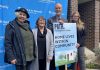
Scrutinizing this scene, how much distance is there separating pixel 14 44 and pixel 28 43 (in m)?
0.35

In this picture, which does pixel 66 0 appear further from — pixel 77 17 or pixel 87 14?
pixel 87 14

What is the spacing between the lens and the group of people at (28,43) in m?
6.71

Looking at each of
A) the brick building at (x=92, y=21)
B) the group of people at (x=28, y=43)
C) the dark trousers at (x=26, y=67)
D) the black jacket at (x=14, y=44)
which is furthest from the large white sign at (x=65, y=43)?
the brick building at (x=92, y=21)

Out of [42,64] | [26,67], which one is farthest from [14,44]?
[42,64]

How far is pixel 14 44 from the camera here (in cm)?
672

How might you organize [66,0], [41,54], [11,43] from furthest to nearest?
1. [66,0]
2. [41,54]
3. [11,43]

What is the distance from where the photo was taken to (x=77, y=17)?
8.56m

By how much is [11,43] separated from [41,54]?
1.00 metres

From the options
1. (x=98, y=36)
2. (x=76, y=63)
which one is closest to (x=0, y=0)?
(x=76, y=63)

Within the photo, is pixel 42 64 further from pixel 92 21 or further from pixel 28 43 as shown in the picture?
pixel 92 21

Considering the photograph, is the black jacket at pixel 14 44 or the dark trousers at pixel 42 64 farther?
the dark trousers at pixel 42 64

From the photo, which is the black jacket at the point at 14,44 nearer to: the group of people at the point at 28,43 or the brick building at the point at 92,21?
the group of people at the point at 28,43

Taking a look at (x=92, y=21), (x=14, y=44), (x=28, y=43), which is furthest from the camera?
(x=92, y=21)

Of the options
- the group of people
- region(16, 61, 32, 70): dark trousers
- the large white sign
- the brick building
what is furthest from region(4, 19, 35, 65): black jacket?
the brick building
